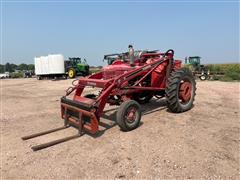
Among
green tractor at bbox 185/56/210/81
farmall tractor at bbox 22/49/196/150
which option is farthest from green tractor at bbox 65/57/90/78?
farmall tractor at bbox 22/49/196/150

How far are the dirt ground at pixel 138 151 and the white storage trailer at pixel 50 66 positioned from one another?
19586 millimetres

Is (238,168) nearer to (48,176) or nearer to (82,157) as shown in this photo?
(82,157)

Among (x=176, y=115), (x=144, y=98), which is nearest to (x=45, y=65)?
(x=144, y=98)

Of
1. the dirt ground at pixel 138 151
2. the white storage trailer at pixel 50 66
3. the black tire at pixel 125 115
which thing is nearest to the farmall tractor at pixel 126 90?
the black tire at pixel 125 115

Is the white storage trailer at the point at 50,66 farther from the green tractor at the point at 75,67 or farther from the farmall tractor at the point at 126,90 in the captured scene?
the farmall tractor at the point at 126,90

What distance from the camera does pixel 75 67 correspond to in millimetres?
26547

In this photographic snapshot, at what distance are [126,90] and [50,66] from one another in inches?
852

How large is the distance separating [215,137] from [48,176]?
329cm

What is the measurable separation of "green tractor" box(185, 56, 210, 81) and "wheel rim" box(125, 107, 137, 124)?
17158 mm

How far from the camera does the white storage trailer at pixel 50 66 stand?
25.5m

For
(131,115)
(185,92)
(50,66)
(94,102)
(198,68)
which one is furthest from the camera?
(50,66)

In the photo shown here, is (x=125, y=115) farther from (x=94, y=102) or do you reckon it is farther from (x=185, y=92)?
(x=185, y=92)

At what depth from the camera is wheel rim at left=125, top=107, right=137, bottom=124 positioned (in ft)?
17.1

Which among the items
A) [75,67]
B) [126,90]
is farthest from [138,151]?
[75,67]
